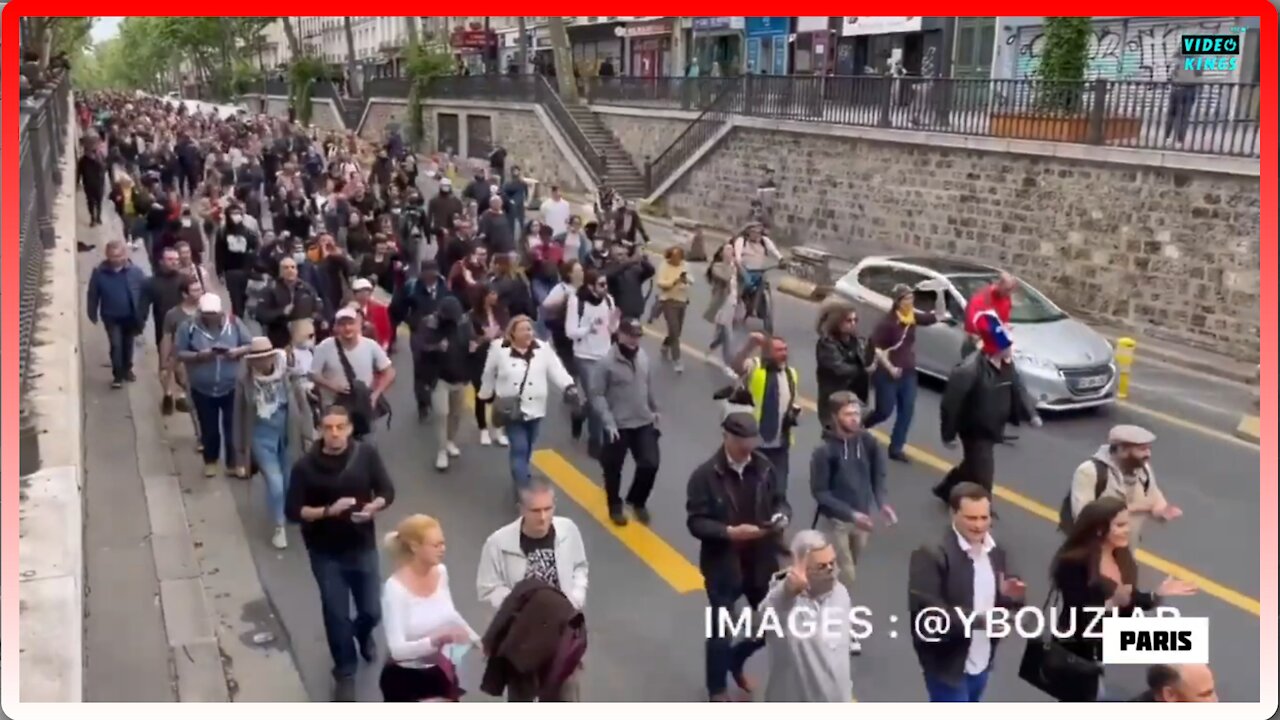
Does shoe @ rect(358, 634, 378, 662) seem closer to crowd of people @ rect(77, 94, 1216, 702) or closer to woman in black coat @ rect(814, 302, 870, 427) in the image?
crowd of people @ rect(77, 94, 1216, 702)

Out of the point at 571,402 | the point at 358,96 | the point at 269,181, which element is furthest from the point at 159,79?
the point at 571,402

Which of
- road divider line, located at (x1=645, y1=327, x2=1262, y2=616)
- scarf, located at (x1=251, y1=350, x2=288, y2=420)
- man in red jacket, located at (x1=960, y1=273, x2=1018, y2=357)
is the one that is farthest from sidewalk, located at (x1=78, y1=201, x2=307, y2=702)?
man in red jacket, located at (x1=960, y1=273, x2=1018, y2=357)

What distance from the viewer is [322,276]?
1055 centimetres

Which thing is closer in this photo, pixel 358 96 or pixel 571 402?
pixel 571 402

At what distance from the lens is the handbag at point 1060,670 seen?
4957mm

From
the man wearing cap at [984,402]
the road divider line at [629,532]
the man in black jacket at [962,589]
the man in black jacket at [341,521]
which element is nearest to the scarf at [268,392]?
the man in black jacket at [341,521]

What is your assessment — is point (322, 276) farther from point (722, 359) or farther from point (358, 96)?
point (358, 96)

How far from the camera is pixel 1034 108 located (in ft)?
49.4

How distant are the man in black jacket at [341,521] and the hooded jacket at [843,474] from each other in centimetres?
204

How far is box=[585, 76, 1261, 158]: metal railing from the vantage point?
12.5 metres

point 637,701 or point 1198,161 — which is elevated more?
point 1198,161

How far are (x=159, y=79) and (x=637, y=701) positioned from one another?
53.1 m

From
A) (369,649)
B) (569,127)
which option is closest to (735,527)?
(369,649)

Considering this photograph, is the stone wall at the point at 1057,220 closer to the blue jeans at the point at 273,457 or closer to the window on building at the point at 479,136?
the blue jeans at the point at 273,457
